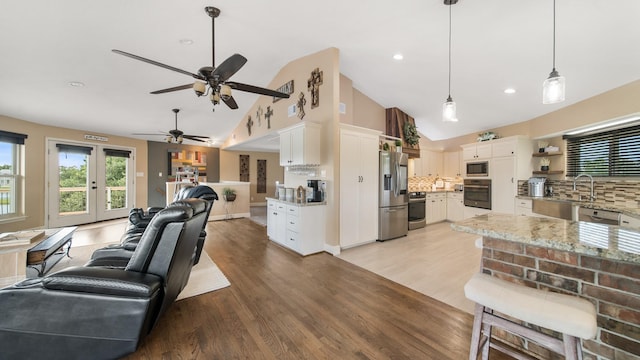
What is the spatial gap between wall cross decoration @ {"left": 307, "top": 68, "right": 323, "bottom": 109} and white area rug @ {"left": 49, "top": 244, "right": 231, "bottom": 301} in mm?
3079

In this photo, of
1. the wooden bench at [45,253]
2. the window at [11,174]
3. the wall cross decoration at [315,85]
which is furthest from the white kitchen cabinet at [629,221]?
the window at [11,174]

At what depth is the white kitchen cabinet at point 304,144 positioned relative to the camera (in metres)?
3.97

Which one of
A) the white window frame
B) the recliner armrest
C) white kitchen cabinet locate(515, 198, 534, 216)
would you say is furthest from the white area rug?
white kitchen cabinet locate(515, 198, 534, 216)

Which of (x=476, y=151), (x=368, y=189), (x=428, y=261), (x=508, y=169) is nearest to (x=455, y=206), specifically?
(x=476, y=151)

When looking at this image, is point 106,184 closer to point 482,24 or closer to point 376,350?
point 376,350

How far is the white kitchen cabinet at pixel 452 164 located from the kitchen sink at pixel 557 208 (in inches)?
90.6

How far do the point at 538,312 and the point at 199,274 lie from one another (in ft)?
10.7

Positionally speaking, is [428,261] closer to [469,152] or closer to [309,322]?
[309,322]

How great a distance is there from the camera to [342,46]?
3848mm

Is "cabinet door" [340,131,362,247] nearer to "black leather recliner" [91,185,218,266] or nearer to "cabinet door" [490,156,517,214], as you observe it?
"black leather recliner" [91,185,218,266]

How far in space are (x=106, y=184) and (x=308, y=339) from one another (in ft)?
26.0

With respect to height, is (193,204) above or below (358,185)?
below

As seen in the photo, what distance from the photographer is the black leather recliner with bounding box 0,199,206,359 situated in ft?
4.81

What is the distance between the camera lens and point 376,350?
1745mm
